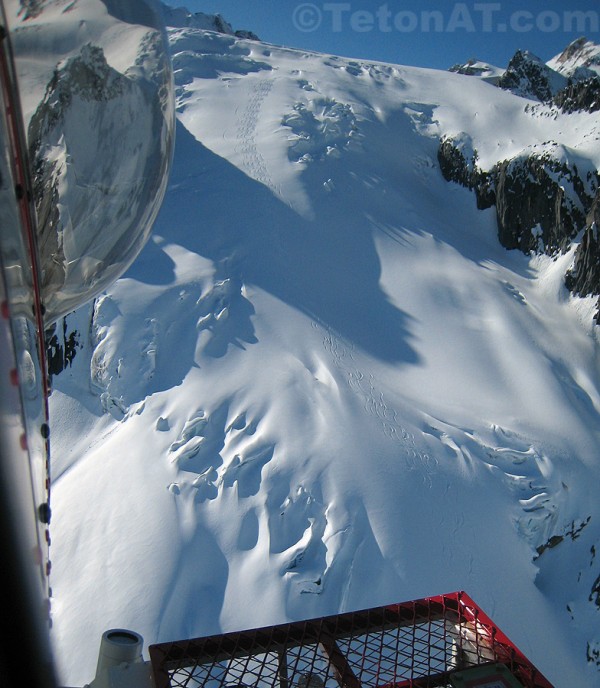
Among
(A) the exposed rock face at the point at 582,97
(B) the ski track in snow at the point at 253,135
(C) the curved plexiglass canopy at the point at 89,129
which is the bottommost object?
(B) the ski track in snow at the point at 253,135

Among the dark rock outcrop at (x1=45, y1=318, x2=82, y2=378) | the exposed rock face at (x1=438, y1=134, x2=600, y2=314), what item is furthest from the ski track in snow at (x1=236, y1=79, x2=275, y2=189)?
the dark rock outcrop at (x1=45, y1=318, x2=82, y2=378)

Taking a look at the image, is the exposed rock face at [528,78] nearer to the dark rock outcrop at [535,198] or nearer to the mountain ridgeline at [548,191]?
the mountain ridgeline at [548,191]

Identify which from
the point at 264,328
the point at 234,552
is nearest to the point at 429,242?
the point at 264,328

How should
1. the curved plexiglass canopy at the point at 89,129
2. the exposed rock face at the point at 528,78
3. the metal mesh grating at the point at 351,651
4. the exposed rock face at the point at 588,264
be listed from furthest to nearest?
the exposed rock face at the point at 528,78
the exposed rock face at the point at 588,264
the metal mesh grating at the point at 351,651
the curved plexiglass canopy at the point at 89,129

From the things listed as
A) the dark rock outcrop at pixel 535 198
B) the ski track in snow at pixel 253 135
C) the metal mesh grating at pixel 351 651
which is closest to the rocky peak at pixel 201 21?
the ski track in snow at pixel 253 135

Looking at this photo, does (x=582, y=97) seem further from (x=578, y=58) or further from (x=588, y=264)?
(x=578, y=58)

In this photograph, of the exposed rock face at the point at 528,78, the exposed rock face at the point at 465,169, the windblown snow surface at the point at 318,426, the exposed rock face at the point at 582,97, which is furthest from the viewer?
the exposed rock face at the point at 528,78

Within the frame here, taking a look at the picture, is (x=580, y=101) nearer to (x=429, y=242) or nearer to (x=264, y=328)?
(x=429, y=242)
